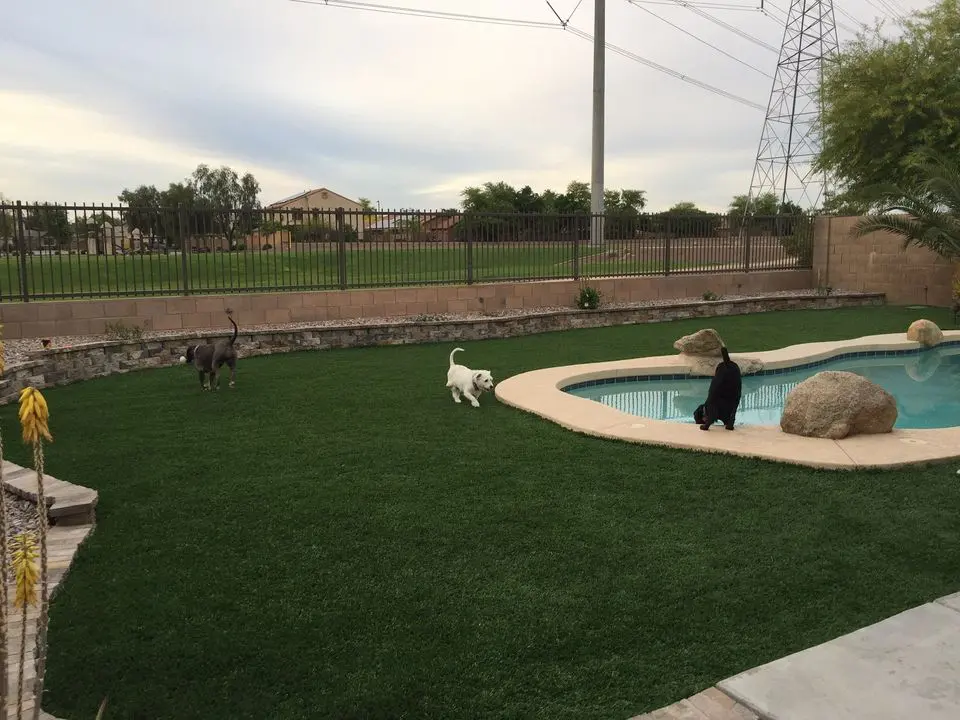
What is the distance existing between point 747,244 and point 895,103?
18.9 feet

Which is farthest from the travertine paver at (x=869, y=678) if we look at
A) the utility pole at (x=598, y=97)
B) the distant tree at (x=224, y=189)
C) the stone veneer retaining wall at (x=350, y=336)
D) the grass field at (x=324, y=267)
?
the distant tree at (x=224, y=189)

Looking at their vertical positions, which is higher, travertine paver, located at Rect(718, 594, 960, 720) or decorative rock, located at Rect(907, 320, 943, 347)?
decorative rock, located at Rect(907, 320, 943, 347)

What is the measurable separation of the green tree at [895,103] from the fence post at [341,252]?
45.4ft

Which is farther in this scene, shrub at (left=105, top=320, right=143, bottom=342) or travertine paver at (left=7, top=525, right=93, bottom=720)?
shrub at (left=105, top=320, right=143, bottom=342)

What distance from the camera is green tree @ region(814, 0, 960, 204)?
19516mm

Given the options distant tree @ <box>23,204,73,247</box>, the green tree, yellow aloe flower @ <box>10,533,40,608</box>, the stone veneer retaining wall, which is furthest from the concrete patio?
the green tree

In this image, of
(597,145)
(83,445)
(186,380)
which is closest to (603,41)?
(597,145)

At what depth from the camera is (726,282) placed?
64.8ft

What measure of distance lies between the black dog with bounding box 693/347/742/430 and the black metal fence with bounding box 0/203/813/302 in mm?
9165

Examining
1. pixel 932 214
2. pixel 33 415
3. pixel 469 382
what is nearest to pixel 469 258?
pixel 469 382

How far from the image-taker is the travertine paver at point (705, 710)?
269 centimetres

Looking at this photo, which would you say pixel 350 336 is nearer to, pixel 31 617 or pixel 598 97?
pixel 31 617

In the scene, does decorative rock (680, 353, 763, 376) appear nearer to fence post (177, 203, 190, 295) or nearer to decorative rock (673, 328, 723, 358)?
decorative rock (673, 328, 723, 358)

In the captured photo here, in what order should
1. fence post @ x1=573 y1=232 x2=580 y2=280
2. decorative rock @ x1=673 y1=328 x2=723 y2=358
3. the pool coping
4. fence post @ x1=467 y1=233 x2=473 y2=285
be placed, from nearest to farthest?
1. the pool coping
2. decorative rock @ x1=673 y1=328 x2=723 y2=358
3. fence post @ x1=467 y1=233 x2=473 y2=285
4. fence post @ x1=573 y1=232 x2=580 y2=280
